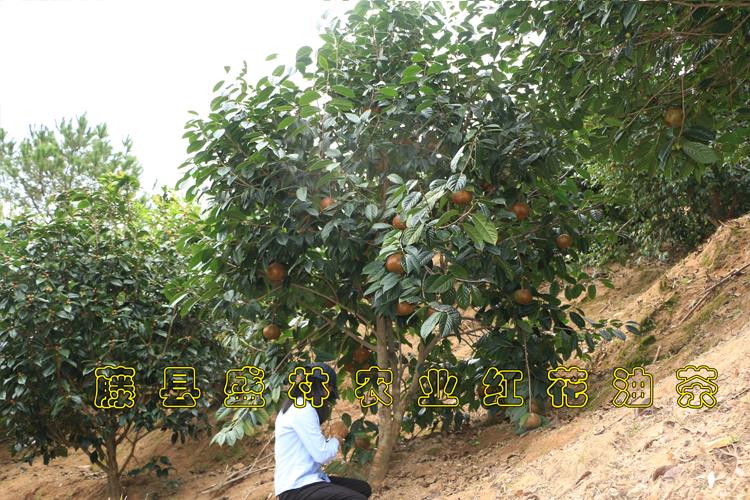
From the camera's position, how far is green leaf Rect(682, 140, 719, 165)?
352 cm

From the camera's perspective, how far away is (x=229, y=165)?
4309 millimetres

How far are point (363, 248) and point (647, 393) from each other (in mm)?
2059

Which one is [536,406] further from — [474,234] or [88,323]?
[88,323]

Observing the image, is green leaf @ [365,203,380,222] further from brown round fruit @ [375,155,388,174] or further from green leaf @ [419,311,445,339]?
green leaf @ [419,311,445,339]

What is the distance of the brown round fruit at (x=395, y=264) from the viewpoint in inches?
145

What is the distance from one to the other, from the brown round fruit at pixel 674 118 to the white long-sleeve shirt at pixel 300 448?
8.24 ft

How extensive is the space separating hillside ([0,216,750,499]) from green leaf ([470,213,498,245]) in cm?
130

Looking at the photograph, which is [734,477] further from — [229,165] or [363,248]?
[229,165]

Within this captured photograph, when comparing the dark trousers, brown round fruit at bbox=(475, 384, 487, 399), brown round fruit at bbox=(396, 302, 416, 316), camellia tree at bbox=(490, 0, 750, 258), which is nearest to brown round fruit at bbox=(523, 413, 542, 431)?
brown round fruit at bbox=(475, 384, 487, 399)

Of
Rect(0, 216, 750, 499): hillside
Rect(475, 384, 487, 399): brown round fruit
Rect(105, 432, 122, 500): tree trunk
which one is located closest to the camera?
Rect(0, 216, 750, 499): hillside

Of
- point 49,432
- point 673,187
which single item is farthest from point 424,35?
point 49,432

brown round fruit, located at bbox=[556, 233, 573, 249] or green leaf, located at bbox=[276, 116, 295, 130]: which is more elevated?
green leaf, located at bbox=[276, 116, 295, 130]

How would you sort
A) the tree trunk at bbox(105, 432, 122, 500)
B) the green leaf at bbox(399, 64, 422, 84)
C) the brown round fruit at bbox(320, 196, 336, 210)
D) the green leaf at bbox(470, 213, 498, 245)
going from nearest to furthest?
the green leaf at bbox(470, 213, 498, 245)
the green leaf at bbox(399, 64, 422, 84)
the brown round fruit at bbox(320, 196, 336, 210)
the tree trunk at bbox(105, 432, 122, 500)

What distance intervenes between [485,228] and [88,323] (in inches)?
167
